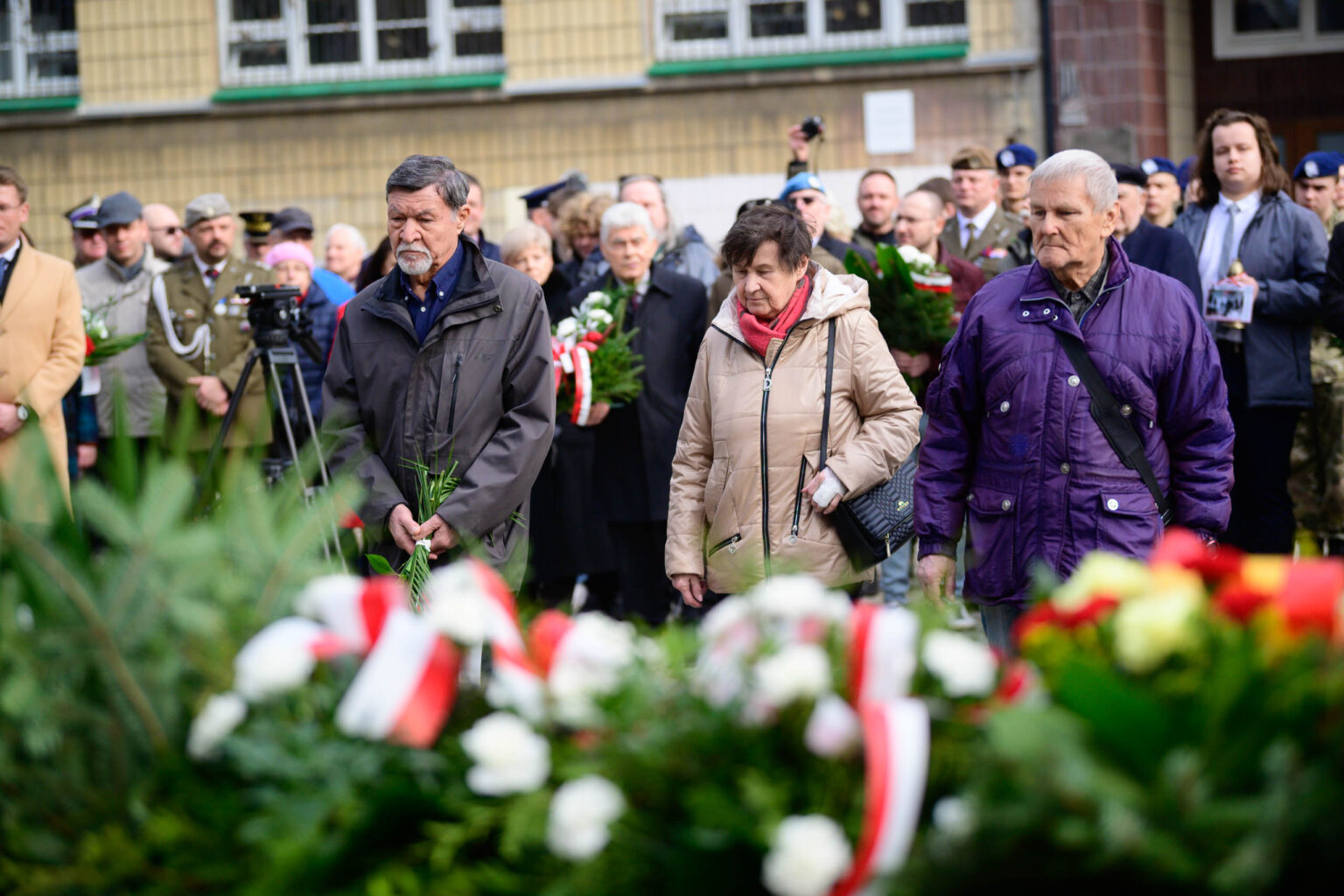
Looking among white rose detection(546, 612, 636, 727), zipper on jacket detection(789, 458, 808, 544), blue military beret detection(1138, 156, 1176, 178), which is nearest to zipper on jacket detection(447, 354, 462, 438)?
zipper on jacket detection(789, 458, 808, 544)

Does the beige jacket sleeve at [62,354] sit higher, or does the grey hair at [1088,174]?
the grey hair at [1088,174]

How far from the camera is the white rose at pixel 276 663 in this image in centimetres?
179

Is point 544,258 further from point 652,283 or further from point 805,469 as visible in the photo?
point 805,469

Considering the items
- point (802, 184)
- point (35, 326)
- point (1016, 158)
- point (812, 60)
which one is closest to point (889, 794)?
point (802, 184)

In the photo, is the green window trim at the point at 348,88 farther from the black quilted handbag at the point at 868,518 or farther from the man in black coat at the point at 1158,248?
the black quilted handbag at the point at 868,518

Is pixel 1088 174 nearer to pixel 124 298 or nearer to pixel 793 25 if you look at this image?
pixel 124 298

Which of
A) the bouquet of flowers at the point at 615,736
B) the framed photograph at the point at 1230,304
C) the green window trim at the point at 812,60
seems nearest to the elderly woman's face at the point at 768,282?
the framed photograph at the point at 1230,304

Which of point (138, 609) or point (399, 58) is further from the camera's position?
point (399, 58)

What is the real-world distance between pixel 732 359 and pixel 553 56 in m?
10.8

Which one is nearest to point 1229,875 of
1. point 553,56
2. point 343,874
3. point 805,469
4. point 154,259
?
point 343,874

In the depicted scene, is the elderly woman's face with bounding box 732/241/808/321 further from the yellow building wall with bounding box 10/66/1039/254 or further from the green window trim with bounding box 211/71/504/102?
the green window trim with bounding box 211/71/504/102

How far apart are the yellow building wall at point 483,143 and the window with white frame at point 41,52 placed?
2.09ft

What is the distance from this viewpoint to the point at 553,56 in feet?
49.9

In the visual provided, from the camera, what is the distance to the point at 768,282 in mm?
5031
